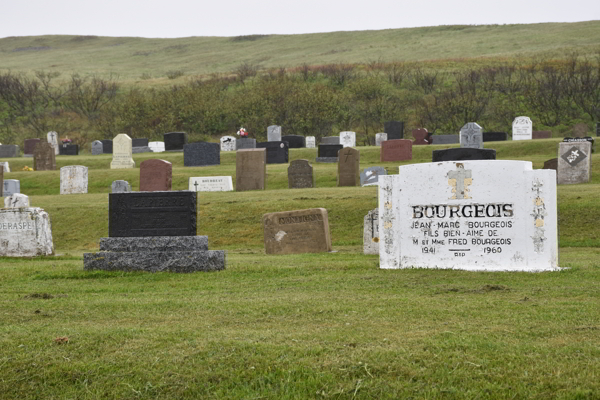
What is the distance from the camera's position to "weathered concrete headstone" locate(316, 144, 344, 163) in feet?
118

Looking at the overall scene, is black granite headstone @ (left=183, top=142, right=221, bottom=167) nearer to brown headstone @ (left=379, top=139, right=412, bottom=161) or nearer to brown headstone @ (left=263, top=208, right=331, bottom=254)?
brown headstone @ (left=379, top=139, right=412, bottom=161)

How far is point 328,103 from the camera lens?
54.1 metres

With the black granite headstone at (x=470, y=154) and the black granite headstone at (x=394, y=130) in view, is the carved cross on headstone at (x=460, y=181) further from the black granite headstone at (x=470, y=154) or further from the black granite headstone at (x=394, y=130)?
the black granite headstone at (x=394, y=130)

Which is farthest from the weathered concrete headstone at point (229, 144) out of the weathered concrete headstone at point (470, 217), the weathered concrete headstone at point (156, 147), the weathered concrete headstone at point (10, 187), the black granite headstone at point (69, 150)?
the weathered concrete headstone at point (470, 217)

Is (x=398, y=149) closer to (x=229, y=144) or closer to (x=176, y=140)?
(x=229, y=144)

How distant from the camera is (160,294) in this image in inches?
363

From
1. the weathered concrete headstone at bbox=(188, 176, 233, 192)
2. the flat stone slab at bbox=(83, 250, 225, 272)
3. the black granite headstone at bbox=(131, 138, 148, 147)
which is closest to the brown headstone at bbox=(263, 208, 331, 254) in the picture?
the flat stone slab at bbox=(83, 250, 225, 272)

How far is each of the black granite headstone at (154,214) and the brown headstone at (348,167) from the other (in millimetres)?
15281

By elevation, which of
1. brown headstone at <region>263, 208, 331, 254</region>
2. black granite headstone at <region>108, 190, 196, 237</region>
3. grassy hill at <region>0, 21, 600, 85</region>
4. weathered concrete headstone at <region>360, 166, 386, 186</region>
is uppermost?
grassy hill at <region>0, 21, 600, 85</region>

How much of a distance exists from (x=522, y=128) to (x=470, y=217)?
33.5 meters

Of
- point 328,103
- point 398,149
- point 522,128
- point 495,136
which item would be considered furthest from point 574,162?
point 328,103

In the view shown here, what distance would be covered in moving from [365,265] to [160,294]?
3575 mm

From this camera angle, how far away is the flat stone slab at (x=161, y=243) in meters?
11.6

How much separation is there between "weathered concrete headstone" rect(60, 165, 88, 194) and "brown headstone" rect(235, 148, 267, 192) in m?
7.00
